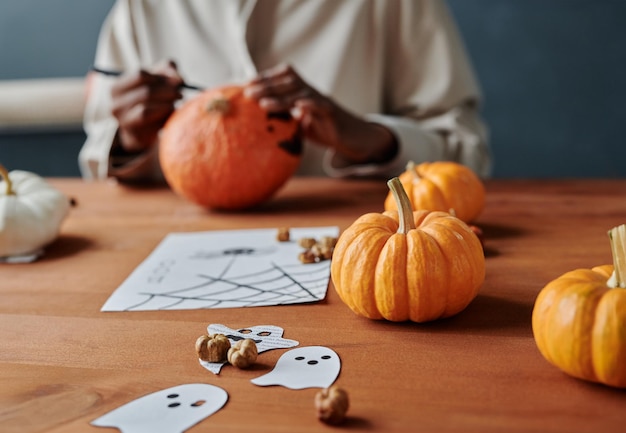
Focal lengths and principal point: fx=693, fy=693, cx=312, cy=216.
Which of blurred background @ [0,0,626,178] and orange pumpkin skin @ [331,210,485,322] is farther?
blurred background @ [0,0,626,178]

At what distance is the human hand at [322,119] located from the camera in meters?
1.15

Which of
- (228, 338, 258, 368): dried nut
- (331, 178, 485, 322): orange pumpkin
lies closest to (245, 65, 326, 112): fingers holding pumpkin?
(331, 178, 485, 322): orange pumpkin

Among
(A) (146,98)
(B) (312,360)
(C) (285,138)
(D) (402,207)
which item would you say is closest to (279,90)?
(C) (285,138)

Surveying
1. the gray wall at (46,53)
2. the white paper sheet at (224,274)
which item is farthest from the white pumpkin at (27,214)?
the gray wall at (46,53)

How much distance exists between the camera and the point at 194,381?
1.90 ft

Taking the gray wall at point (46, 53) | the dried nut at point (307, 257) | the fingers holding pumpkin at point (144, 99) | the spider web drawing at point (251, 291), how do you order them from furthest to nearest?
1. the gray wall at point (46, 53)
2. the fingers holding pumpkin at point (144, 99)
3. the dried nut at point (307, 257)
4. the spider web drawing at point (251, 291)

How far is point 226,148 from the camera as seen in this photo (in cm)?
110

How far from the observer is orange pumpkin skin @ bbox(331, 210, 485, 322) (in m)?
0.65

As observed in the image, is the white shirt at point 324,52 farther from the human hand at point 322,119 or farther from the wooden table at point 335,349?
the wooden table at point 335,349

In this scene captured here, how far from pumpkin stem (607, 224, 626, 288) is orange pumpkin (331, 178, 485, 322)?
15 cm

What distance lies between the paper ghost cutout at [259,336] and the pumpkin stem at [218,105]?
1.61ft

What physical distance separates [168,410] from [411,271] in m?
0.25

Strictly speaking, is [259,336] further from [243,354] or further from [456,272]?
[456,272]

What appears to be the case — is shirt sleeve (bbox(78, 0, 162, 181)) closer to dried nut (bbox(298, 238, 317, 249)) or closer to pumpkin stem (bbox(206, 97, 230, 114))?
pumpkin stem (bbox(206, 97, 230, 114))
